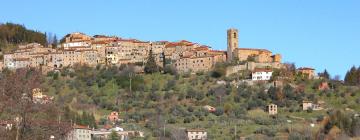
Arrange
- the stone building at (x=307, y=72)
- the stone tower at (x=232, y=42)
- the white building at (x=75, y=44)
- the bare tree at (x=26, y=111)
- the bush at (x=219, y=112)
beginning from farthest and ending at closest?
the white building at (x=75, y=44) < the stone tower at (x=232, y=42) < the stone building at (x=307, y=72) < the bush at (x=219, y=112) < the bare tree at (x=26, y=111)

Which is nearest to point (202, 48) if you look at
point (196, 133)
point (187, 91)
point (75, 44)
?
point (187, 91)

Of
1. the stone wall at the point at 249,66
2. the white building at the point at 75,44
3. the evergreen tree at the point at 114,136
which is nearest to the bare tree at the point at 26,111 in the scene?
the evergreen tree at the point at 114,136

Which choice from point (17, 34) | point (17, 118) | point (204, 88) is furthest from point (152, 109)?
point (17, 118)

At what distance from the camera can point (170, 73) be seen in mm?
68750

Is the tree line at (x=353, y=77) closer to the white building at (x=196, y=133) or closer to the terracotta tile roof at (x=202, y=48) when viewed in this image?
the terracotta tile roof at (x=202, y=48)

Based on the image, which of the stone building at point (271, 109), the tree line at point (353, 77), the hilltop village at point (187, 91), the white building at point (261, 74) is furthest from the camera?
the tree line at point (353, 77)

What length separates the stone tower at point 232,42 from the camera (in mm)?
70250

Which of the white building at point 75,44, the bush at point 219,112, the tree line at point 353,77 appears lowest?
the bush at point 219,112

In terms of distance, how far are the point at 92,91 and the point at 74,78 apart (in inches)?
151

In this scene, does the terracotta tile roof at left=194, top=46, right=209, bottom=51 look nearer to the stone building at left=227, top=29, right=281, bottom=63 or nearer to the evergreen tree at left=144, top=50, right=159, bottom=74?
the stone building at left=227, top=29, right=281, bottom=63

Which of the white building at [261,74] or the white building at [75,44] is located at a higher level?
the white building at [75,44]

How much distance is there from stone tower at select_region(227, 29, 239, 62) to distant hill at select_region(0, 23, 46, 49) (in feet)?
80.5

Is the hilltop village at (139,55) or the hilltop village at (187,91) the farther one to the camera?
the hilltop village at (139,55)

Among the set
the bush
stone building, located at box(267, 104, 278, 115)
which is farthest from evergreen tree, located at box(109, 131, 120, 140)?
stone building, located at box(267, 104, 278, 115)
